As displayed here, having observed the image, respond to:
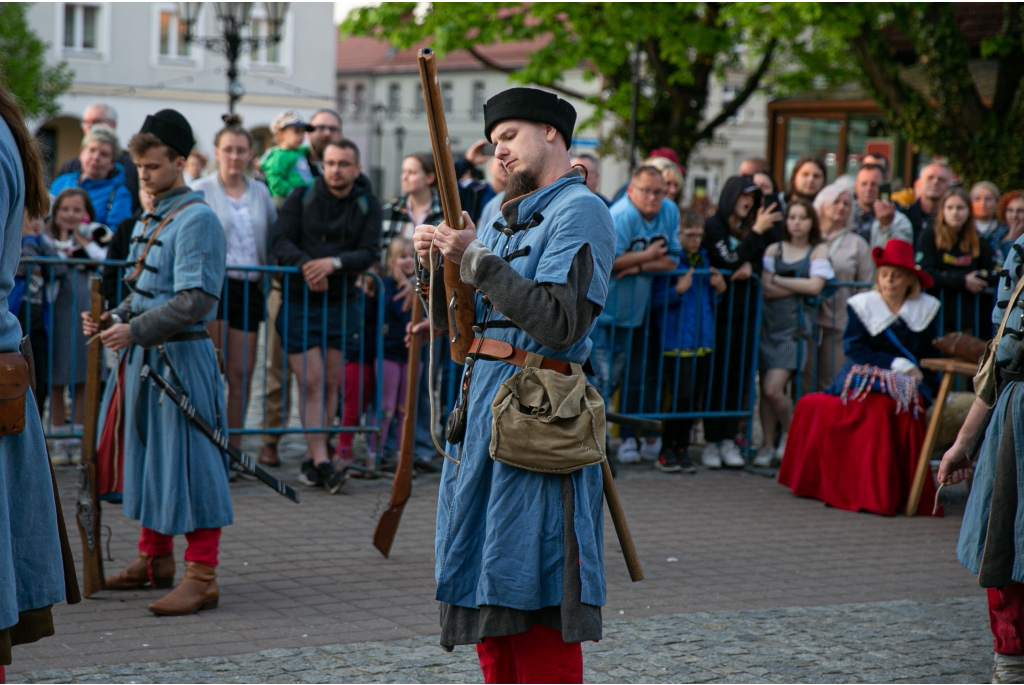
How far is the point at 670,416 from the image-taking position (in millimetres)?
8672

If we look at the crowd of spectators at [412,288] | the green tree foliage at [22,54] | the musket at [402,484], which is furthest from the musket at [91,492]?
the green tree foliage at [22,54]

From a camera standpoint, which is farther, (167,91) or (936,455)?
(167,91)

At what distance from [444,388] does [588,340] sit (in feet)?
16.7

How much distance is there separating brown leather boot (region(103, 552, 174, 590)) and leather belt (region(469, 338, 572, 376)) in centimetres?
259

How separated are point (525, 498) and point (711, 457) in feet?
19.7

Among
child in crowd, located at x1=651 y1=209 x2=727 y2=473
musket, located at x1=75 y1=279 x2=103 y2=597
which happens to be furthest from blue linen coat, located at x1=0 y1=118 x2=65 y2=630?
child in crowd, located at x1=651 y1=209 x2=727 y2=473

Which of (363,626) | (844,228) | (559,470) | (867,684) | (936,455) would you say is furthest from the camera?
(844,228)

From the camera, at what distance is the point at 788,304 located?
910 centimetres

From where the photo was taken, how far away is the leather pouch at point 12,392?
120 inches

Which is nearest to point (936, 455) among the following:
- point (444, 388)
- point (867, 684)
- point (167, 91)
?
point (444, 388)

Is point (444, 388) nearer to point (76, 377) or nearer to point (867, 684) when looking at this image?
point (76, 377)

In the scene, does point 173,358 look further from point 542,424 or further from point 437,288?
point 542,424

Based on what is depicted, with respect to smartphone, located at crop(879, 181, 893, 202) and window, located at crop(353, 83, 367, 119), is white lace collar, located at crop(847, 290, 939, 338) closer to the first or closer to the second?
smartphone, located at crop(879, 181, 893, 202)

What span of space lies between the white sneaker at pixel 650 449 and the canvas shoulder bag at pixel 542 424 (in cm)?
587
